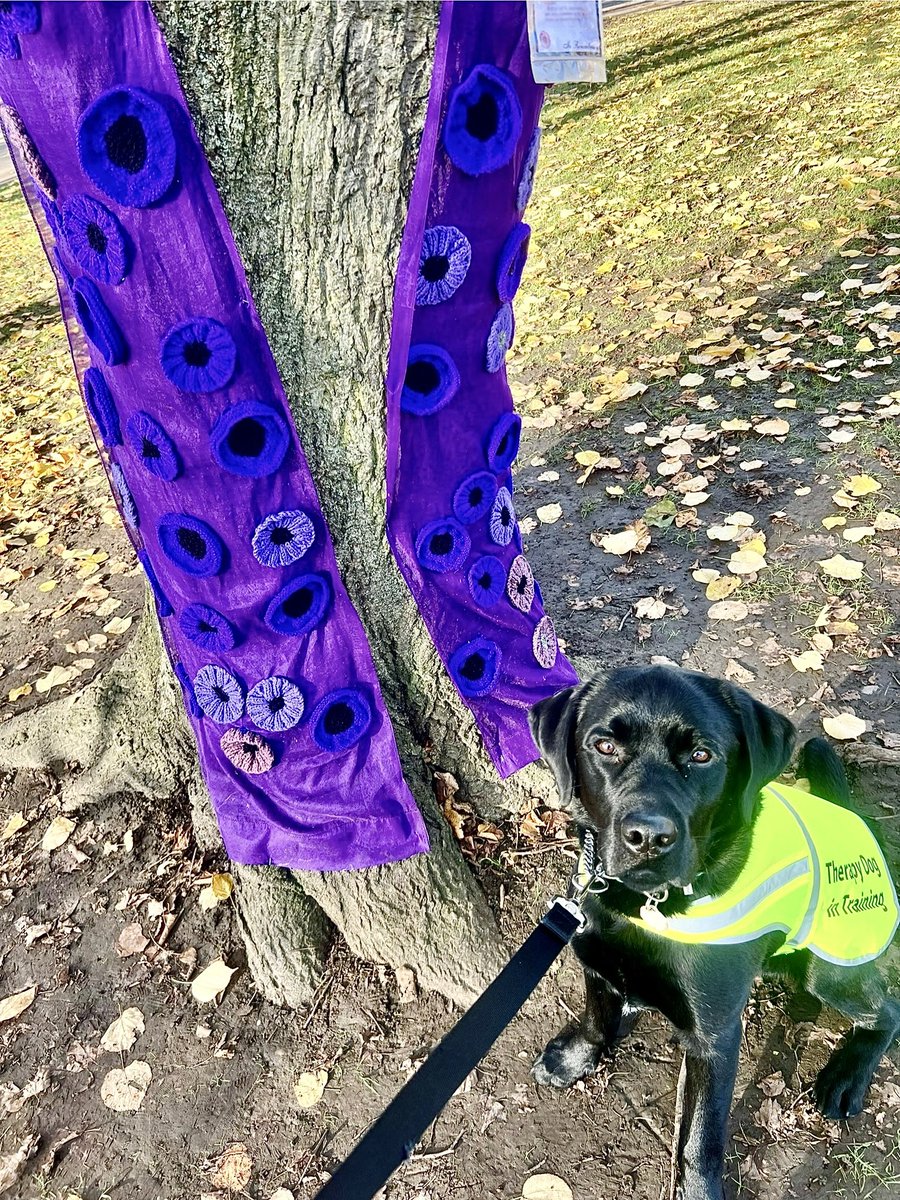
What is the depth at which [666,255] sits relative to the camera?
6.69 metres

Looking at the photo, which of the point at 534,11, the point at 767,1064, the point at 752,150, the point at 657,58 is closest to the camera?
the point at 534,11

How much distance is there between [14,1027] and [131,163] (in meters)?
2.69

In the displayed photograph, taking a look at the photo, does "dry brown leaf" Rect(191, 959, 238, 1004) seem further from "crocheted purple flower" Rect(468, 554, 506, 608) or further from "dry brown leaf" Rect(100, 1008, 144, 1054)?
"crocheted purple flower" Rect(468, 554, 506, 608)

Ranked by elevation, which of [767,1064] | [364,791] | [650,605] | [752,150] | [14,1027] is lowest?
[767,1064]

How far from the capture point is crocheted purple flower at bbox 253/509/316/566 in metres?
1.99

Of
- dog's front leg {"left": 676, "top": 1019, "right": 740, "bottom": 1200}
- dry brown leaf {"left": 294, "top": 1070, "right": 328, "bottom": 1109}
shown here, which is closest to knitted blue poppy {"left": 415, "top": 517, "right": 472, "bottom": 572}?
dog's front leg {"left": 676, "top": 1019, "right": 740, "bottom": 1200}

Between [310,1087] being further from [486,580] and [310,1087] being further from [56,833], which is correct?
[486,580]

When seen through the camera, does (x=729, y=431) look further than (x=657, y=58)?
No

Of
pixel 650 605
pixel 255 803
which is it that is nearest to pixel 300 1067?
pixel 255 803

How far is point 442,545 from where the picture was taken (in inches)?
91.4

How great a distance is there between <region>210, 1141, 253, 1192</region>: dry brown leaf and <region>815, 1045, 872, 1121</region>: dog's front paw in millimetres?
1635

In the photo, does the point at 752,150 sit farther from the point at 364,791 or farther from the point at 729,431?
the point at 364,791

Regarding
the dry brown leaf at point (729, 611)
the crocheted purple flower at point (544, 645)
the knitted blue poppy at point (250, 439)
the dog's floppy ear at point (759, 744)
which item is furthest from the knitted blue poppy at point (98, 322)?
the dry brown leaf at point (729, 611)

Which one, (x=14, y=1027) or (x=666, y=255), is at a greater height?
(x=666, y=255)
